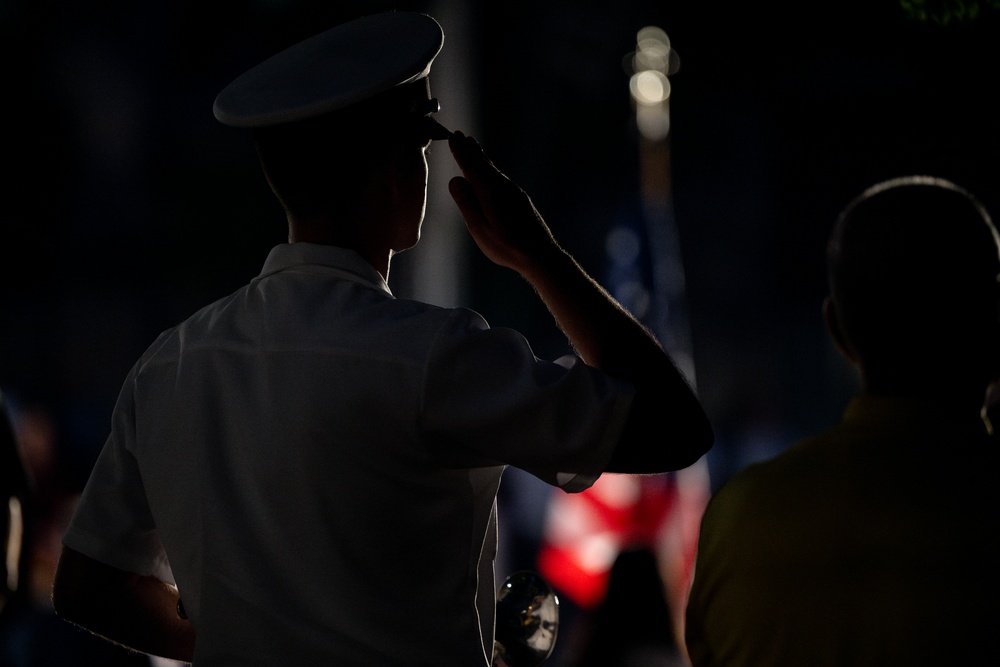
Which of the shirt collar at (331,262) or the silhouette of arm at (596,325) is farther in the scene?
the shirt collar at (331,262)

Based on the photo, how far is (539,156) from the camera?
2569 centimetres

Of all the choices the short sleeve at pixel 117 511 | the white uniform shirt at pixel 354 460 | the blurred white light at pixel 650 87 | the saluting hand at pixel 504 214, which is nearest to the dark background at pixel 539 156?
the short sleeve at pixel 117 511

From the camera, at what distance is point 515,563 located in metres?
11.3

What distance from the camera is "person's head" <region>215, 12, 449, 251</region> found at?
1.79m

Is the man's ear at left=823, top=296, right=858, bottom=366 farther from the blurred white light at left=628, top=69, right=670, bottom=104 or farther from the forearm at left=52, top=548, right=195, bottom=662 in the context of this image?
the blurred white light at left=628, top=69, right=670, bottom=104

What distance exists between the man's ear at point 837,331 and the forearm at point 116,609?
4.09 feet

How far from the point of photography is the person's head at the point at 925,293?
70.4 inches

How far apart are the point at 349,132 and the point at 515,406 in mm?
550

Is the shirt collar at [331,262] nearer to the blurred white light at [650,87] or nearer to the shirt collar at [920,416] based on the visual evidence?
the shirt collar at [920,416]

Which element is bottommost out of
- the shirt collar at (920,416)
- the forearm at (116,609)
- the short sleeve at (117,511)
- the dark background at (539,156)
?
the dark background at (539,156)

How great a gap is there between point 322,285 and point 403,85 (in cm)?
37

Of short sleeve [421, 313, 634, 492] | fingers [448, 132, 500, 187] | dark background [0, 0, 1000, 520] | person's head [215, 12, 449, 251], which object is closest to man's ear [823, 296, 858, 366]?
short sleeve [421, 313, 634, 492]

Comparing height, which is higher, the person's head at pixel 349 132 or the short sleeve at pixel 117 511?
the person's head at pixel 349 132

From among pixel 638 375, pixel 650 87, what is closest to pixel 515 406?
pixel 638 375
